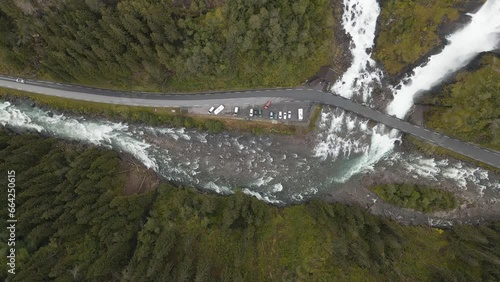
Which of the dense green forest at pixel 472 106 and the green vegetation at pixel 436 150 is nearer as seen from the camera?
the dense green forest at pixel 472 106

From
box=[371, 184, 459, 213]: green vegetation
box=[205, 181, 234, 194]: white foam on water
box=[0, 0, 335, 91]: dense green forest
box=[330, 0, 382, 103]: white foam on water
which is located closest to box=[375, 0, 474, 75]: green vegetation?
box=[330, 0, 382, 103]: white foam on water

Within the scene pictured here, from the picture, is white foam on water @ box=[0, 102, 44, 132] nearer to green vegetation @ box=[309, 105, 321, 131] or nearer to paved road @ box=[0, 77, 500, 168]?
paved road @ box=[0, 77, 500, 168]

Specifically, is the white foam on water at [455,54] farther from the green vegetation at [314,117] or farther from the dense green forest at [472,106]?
the green vegetation at [314,117]

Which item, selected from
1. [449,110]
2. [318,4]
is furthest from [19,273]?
[449,110]

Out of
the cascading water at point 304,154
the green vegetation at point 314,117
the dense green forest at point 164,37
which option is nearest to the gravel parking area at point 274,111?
the green vegetation at point 314,117

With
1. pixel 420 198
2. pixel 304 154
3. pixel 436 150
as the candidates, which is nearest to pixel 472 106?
pixel 436 150
